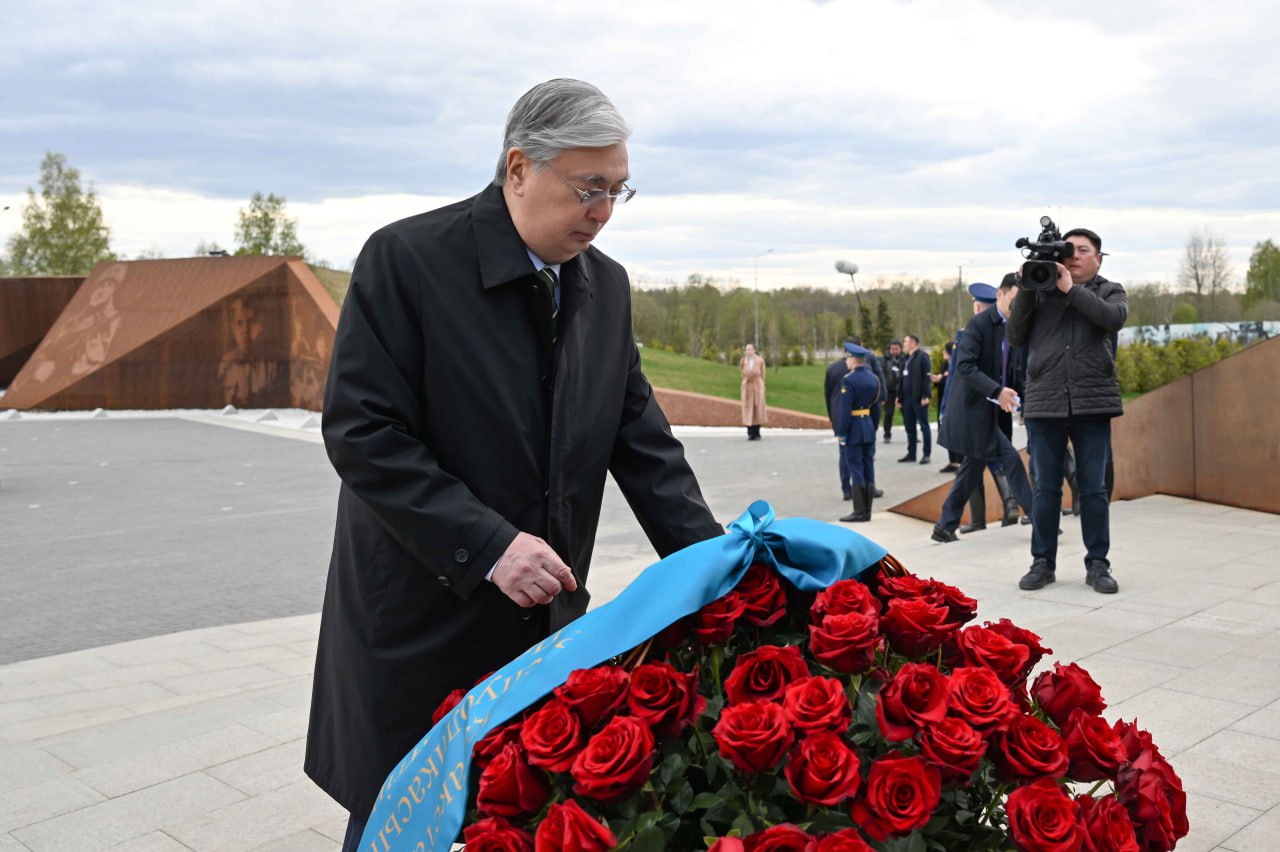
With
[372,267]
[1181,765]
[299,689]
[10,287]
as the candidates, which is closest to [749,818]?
[372,267]

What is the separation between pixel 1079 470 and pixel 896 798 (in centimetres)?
515

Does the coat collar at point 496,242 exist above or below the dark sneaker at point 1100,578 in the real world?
above

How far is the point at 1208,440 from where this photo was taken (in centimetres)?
941

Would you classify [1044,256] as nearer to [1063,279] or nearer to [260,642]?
[1063,279]

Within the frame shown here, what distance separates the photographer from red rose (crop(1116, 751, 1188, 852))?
61.4 inches

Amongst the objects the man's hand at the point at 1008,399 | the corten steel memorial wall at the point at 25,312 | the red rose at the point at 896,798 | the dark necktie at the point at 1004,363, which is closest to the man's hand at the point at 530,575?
the red rose at the point at 896,798

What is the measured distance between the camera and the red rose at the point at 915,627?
167cm

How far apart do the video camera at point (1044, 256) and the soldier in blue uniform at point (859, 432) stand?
174 inches

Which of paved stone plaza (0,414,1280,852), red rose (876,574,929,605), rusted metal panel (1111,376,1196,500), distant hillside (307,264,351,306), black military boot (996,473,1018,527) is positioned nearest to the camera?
red rose (876,574,929,605)

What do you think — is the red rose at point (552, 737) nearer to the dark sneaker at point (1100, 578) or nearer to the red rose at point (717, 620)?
the red rose at point (717, 620)

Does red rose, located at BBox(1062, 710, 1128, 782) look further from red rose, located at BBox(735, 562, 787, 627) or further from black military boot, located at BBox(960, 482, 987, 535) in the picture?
black military boot, located at BBox(960, 482, 987, 535)

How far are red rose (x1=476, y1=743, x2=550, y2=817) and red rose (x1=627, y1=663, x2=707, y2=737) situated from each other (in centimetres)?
15

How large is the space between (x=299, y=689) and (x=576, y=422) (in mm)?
3224

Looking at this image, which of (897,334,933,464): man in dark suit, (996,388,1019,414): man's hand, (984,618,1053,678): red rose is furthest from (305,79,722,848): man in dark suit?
(897,334,933,464): man in dark suit
